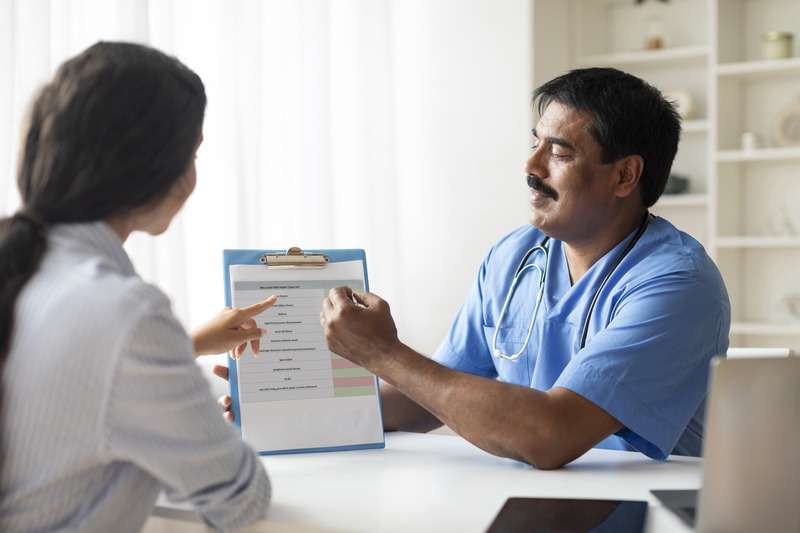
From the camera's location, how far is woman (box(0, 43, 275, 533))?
0.77 m

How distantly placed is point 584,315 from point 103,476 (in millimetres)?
964

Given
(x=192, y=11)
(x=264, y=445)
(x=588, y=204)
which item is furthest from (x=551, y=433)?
(x=192, y=11)

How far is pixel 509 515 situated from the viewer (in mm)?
951

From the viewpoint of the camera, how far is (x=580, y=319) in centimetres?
149

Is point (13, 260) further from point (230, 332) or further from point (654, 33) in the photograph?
point (654, 33)

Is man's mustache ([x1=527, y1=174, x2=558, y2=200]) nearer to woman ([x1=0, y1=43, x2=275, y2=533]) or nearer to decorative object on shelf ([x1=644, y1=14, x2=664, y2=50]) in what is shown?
woman ([x1=0, y1=43, x2=275, y2=533])

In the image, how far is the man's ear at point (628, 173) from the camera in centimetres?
161

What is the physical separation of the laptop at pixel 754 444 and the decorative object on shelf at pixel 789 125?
3.12m

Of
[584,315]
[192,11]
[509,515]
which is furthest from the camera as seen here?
[192,11]

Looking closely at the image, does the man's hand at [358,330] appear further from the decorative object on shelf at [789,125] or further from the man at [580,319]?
the decorative object on shelf at [789,125]

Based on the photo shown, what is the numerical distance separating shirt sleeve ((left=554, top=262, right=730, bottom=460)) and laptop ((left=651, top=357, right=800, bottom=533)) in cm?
45

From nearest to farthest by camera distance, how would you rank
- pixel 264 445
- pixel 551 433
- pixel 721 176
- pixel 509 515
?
pixel 509 515 < pixel 551 433 < pixel 264 445 < pixel 721 176

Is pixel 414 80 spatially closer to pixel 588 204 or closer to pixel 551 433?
pixel 588 204

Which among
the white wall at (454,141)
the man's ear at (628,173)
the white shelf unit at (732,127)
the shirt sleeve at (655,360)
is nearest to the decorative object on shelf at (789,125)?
the white shelf unit at (732,127)
